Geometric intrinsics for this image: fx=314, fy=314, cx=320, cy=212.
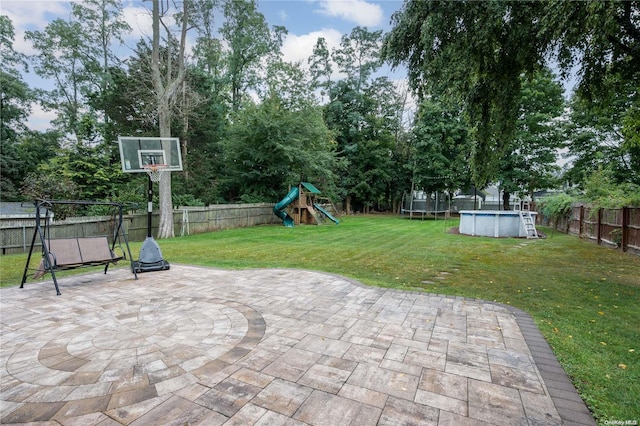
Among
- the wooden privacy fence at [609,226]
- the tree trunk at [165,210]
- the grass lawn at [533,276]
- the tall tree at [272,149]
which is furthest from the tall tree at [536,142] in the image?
the tree trunk at [165,210]

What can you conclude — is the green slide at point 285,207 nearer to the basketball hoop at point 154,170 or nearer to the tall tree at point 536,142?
the basketball hoop at point 154,170

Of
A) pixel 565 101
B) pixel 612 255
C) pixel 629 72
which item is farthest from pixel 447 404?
pixel 565 101

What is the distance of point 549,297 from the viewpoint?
4.46 m

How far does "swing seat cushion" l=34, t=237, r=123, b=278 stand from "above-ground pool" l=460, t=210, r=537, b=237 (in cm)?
1228

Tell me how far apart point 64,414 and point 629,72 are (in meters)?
8.51

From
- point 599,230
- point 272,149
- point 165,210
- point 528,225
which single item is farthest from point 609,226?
point 165,210

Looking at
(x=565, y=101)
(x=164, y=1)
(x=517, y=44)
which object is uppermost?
(x=164, y=1)

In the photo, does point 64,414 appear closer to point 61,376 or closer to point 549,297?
point 61,376

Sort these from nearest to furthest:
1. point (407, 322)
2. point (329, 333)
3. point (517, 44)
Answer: point (329, 333) → point (407, 322) → point (517, 44)

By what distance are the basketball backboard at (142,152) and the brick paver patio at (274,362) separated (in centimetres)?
320

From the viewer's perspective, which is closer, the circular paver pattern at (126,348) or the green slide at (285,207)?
the circular paver pattern at (126,348)

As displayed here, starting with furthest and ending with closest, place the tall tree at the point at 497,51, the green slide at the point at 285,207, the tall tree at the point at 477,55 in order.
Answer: the green slide at the point at 285,207 < the tall tree at the point at 477,55 < the tall tree at the point at 497,51

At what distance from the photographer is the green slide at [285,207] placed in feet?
53.0

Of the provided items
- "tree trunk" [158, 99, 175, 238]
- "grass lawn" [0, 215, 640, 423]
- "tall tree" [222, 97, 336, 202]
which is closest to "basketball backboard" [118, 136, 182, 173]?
"grass lawn" [0, 215, 640, 423]
